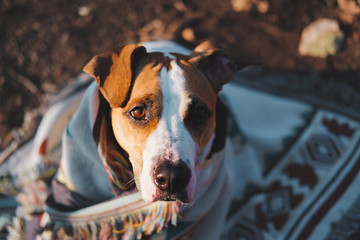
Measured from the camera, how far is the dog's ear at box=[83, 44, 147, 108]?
1.73 m

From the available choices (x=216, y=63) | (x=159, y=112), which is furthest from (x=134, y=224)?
(x=216, y=63)

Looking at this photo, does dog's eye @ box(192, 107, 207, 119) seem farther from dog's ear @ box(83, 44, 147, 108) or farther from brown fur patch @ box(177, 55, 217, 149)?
dog's ear @ box(83, 44, 147, 108)

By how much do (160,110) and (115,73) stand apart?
1.08 ft

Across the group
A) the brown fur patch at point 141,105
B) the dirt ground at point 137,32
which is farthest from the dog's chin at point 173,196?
the dirt ground at point 137,32

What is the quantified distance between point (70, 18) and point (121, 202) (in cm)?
283

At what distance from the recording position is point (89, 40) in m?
3.90

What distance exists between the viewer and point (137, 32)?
402 centimetres

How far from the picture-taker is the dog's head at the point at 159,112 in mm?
1605

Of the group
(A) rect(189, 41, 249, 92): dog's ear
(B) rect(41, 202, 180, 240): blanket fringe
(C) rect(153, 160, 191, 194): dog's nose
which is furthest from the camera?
(B) rect(41, 202, 180, 240): blanket fringe

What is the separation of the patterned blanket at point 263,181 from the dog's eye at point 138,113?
611 mm

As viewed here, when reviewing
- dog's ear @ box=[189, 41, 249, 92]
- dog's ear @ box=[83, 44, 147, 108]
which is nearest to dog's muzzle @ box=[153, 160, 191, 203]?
dog's ear @ box=[83, 44, 147, 108]

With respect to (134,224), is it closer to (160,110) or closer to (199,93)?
(160,110)

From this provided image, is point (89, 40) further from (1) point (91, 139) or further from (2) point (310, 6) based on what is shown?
(2) point (310, 6)

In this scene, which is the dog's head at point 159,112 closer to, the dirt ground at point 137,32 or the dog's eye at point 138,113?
the dog's eye at point 138,113
